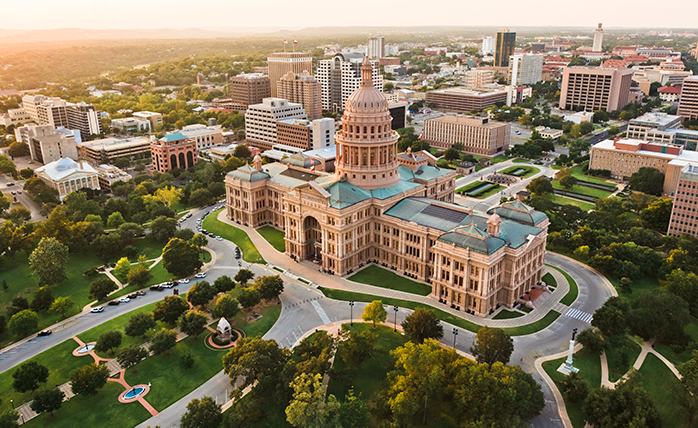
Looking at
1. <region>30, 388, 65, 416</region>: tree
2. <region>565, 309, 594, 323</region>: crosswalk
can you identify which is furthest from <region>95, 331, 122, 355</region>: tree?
<region>565, 309, 594, 323</region>: crosswalk

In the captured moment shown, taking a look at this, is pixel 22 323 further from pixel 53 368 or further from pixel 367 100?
pixel 367 100

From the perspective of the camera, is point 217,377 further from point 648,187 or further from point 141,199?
point 648,187

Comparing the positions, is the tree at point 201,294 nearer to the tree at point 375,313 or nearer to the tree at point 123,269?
the tree at point 123,269

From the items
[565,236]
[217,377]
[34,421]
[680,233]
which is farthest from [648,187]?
[34,421]

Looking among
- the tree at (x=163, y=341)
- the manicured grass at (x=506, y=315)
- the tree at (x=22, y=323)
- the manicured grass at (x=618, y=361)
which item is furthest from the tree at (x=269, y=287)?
the manicured grass at (x=618, y=361)

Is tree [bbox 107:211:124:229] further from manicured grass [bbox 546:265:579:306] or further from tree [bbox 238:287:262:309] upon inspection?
manicured grass [bbox 546:265:579:306]

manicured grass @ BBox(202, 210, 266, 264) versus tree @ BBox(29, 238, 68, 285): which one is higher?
tree @ BBox(29, 238, 68, 285)
